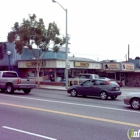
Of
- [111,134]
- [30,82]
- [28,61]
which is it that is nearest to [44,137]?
[111,134]

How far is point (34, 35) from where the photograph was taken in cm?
2931

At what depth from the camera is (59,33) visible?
1208 inches

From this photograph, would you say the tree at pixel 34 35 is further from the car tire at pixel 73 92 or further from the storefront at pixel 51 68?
the car tire at pixel 73 92

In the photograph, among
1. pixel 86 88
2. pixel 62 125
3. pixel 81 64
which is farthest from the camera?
pixel 81 64

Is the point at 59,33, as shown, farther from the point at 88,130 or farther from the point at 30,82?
the point at 88,130

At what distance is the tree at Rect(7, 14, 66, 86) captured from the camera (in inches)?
1149

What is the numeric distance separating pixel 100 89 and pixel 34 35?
13.8 metres

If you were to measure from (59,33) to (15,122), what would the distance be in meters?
22.6

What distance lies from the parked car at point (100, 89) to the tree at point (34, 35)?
39.6ft

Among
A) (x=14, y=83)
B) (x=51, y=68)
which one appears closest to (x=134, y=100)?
(x=14, y=83)

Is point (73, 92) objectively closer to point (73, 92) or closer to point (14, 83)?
point (73, 92)

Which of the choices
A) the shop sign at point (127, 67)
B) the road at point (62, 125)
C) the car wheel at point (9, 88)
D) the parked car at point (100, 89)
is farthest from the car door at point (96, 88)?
the shop sign at point (127, 67)

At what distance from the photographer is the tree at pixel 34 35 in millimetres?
29194

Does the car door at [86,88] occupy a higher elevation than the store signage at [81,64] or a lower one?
lower
